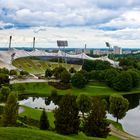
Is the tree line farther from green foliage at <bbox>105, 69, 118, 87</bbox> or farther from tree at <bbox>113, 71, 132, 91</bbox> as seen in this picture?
green foliage at <bbox>105, 69, 118, 87</bbox>

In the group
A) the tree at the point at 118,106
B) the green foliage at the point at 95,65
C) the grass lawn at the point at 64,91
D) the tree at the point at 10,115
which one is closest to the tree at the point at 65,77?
the grass lawn at the point at 64,91

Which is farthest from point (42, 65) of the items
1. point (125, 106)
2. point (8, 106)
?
point (8, 106)

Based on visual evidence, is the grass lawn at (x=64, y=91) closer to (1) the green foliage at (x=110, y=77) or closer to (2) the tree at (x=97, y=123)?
(1) the green foliage at (x=110, y=77)

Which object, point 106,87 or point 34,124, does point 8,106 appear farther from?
point 106,87

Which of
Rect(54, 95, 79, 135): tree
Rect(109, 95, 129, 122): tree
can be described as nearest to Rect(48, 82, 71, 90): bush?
Rect(109, 95, 129, 122): tree

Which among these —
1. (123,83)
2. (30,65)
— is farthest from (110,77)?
(30,65)
